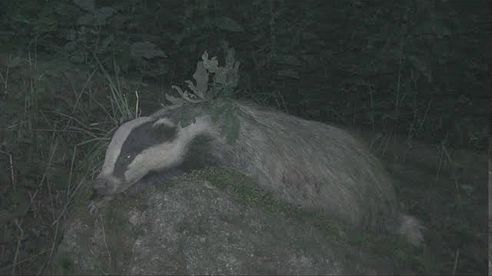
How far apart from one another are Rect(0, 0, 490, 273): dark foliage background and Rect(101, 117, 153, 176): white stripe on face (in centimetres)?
89

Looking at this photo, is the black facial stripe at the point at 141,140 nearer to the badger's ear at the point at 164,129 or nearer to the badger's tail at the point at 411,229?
the badger's ear at the point at 164,129

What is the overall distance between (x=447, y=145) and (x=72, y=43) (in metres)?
3.39

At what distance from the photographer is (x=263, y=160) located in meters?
5.11

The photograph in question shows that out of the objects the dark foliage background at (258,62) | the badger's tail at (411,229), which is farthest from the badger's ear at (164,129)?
the badger's tail at (411,229)

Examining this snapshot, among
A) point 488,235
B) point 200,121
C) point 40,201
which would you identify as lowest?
point 40,201

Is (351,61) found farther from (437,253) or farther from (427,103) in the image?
(437,253)

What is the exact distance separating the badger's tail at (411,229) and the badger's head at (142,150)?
1.50 metres

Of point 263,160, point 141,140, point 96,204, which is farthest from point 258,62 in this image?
point 96,204

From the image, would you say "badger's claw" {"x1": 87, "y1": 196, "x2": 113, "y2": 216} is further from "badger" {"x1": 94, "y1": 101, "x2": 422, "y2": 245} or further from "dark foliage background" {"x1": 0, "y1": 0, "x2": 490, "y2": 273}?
"dark foliage background" {"x1": 0, "y1": 0, "x2": 490, "y2": 273}

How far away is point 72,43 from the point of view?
7156 millimetres

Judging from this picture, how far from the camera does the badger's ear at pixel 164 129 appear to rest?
5109 mm

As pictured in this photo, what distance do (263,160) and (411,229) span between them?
114 cm

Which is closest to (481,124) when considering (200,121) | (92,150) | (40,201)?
(200,121)

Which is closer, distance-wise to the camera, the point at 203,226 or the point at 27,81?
the point at 203,226
